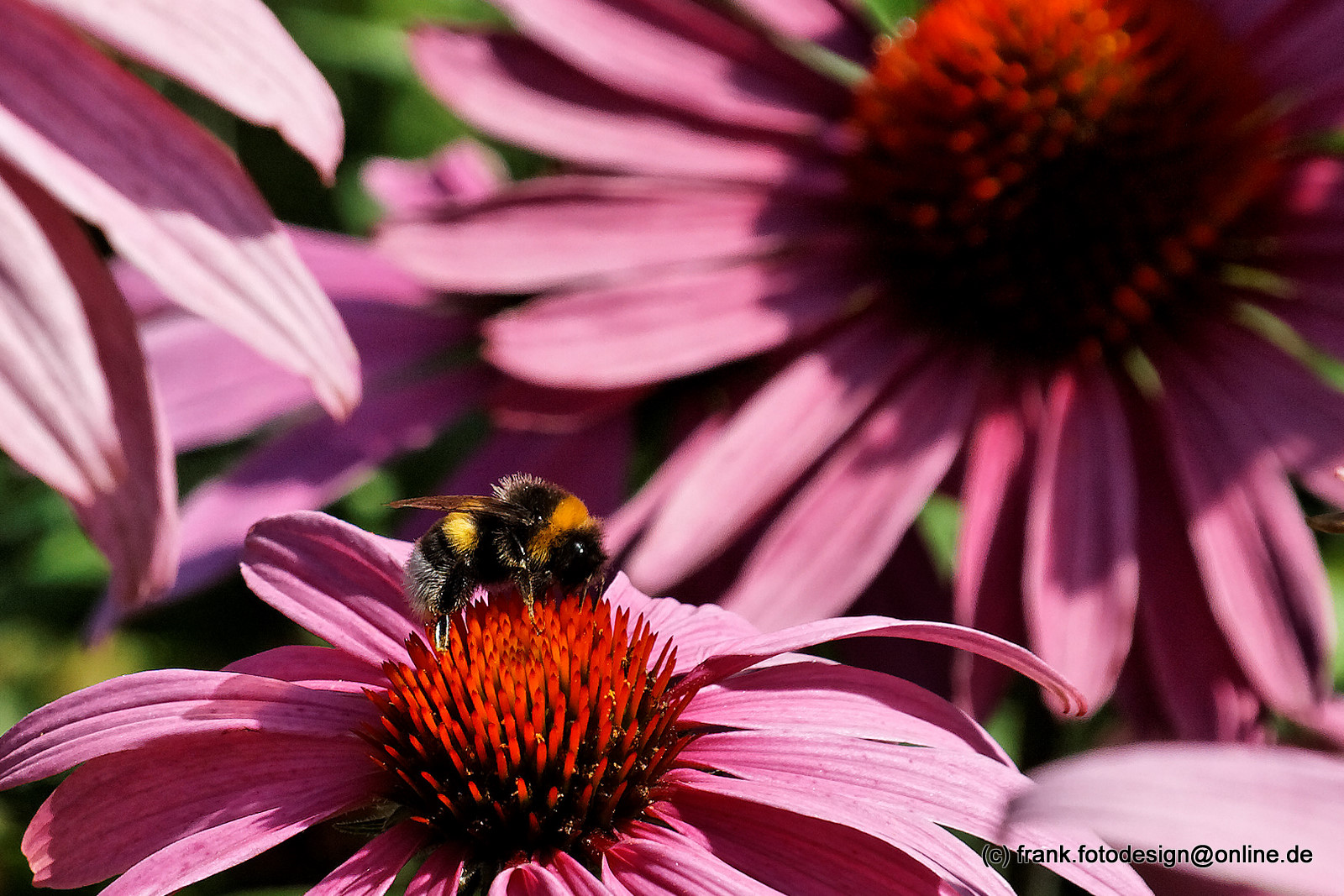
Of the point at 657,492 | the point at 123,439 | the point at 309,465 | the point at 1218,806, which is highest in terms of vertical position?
the point at 1218,806

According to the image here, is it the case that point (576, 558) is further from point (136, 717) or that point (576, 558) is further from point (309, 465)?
point (309, 465)

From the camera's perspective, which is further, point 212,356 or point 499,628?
point 212,356

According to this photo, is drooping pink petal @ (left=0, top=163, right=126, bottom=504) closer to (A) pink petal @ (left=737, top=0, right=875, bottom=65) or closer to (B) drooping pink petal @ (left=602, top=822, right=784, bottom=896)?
(B) drooping pink petal @ (left=602, top=822, right=784, bottom=896)

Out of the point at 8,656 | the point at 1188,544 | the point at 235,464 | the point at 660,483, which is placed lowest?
the point at 8,656

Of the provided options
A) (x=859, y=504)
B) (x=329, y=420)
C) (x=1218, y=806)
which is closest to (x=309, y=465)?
(x=329, y=420)

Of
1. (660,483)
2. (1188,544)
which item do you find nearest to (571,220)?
(660,483)

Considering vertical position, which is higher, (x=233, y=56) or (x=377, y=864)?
(x=233, y=56)

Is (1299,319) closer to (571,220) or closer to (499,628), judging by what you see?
(571,220)
